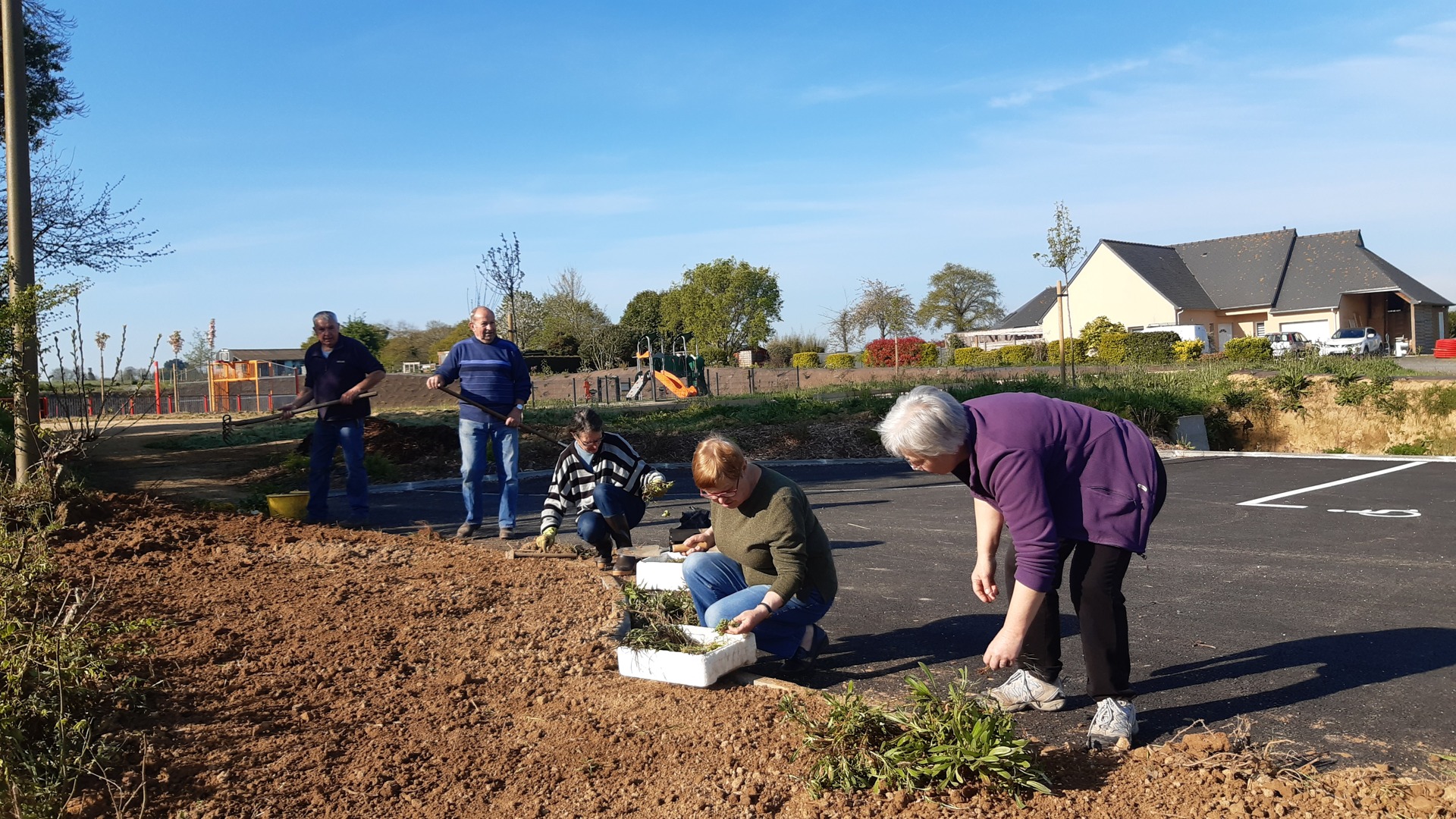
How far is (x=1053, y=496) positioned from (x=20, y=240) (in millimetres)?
7528

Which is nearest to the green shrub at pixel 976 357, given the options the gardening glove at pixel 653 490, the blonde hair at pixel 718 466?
the gardening glove at pixel 653 490

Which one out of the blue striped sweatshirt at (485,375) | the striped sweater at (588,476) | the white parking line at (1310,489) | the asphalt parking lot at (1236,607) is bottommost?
the white parking line at (1310,489)

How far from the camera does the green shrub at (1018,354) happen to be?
40.8 metres

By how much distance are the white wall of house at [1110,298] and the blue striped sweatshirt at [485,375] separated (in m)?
44.2

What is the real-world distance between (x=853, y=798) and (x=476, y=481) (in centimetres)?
550

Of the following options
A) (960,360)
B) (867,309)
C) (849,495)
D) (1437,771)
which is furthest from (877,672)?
(867,309)

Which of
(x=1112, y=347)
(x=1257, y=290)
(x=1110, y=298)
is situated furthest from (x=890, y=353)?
(x=1257, y=290)

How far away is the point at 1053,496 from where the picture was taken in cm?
353

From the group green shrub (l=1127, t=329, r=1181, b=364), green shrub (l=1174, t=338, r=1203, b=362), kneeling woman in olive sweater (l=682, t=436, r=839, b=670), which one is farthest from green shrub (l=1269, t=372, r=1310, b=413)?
green shrub (l=1174, t=338, r=1203, b=362)

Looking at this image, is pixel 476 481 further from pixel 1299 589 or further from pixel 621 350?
pixel 621 350

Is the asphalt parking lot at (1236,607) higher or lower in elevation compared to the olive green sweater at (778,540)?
lower

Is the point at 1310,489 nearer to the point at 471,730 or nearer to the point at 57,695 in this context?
the point at 471,730

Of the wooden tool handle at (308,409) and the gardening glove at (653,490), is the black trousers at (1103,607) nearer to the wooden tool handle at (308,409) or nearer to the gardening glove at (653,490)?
the gardening glove at (653,490)

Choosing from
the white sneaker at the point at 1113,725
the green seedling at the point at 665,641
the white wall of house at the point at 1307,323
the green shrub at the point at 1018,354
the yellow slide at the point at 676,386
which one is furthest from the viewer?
the white wall of house at the point at 1307,323
